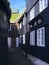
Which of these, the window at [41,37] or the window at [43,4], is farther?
the window at [41,37]

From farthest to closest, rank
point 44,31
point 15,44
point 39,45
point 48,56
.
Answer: point 15,44 → point 39,45 → point 44,31 → point 48,56

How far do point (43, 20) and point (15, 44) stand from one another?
115ft

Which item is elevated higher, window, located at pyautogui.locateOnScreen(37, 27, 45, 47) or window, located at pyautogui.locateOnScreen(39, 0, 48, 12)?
window, located at pyautogui.locateOnScreen(39, 0, 48, 12)

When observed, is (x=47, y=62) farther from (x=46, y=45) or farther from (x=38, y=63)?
(x=38, y=63)

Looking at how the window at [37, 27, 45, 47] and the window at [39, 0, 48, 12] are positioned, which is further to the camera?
the window at [37, 27, 45, 47]

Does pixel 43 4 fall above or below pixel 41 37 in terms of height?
above

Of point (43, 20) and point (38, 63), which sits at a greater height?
point (43, 20)

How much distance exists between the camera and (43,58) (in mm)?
20328

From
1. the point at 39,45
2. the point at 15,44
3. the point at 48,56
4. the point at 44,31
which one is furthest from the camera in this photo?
the point at 15,44

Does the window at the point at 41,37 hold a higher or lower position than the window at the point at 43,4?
lower

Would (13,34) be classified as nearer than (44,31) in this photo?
No

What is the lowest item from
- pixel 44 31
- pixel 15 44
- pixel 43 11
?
pixel 15 44

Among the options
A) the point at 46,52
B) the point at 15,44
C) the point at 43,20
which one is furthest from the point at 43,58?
the point at 15,44

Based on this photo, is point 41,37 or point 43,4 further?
point 41,37
